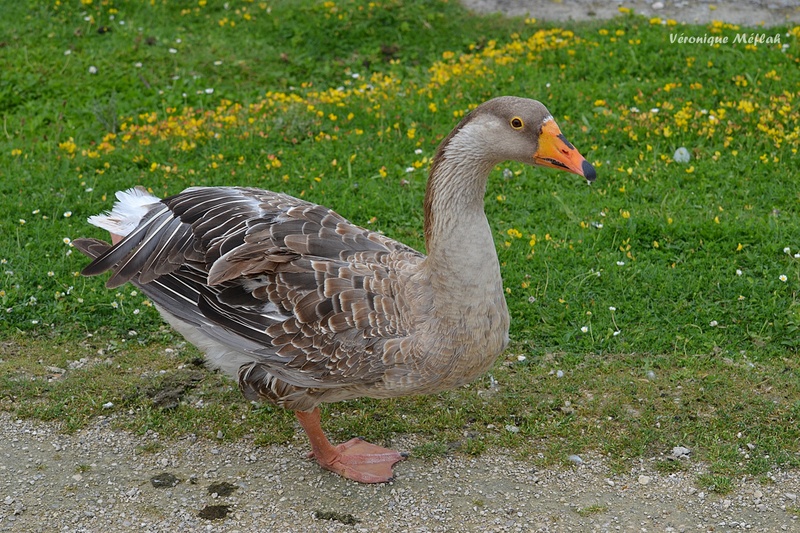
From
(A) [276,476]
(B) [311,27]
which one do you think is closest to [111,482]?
(A) [276,476]

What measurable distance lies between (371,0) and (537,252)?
17.9ft

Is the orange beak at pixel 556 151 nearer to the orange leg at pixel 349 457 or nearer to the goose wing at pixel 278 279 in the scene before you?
the goose wing at pixel 278 279

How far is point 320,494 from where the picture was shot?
5.10m

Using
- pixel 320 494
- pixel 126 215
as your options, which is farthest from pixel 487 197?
pixel 320 494

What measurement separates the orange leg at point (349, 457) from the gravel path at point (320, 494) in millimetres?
67

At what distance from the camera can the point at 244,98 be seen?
987 cm

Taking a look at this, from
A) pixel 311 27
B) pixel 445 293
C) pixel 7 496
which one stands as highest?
pixel 311 27

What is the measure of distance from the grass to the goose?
0.75 m

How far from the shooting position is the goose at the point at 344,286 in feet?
15.4

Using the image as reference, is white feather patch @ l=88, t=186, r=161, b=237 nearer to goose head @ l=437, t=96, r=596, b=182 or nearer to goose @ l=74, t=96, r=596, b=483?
goose @ l=74, t=96, r=596, b=483

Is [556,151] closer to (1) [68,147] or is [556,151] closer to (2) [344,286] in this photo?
(2) [344,286]

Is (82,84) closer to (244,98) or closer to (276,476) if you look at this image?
(244,98)

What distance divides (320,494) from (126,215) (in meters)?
2.13

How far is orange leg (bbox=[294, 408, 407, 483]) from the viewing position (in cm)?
514
